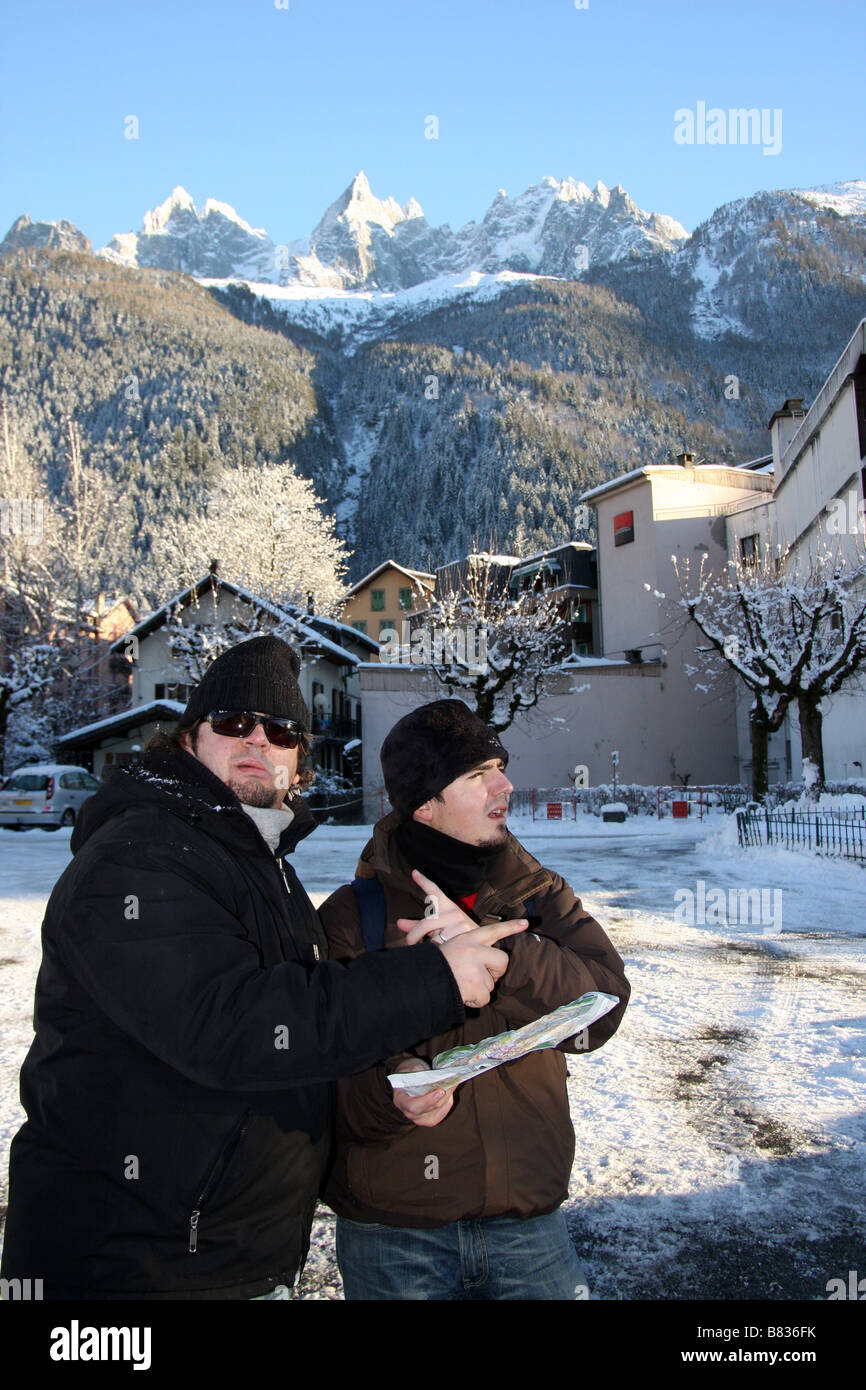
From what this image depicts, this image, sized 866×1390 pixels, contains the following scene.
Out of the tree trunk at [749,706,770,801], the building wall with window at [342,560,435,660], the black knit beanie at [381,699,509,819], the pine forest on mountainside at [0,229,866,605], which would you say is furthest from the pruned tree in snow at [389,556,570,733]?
the pine forest on mountainside at [0,229,866,605]

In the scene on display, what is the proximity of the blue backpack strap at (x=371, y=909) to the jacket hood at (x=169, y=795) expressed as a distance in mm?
359

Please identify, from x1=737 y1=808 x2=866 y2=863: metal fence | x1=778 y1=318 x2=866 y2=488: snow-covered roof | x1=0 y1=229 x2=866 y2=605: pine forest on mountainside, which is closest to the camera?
x1=737 y1=808 x2=866 y2=863: metal fence

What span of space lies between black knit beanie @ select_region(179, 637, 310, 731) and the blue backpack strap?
1.45ft

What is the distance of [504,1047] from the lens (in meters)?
1.94

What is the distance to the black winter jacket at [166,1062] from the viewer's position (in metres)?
1.63

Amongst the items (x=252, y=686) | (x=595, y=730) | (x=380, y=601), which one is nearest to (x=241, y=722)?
(x=252, y=686)

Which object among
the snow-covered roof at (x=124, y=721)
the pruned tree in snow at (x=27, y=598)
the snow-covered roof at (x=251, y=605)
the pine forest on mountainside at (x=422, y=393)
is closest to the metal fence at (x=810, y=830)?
the snow-covered roof at (x=251, y=605)

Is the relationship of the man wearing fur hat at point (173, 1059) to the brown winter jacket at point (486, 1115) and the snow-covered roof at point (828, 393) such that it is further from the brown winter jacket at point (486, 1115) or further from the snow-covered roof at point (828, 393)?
the snow-covered roof at point (828, 393)

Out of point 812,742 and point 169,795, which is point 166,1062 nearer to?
point 169,795

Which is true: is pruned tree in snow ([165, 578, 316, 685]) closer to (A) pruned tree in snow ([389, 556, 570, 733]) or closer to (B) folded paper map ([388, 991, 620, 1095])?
(A) pruned tree in snow ([389, 556, 570, 733])

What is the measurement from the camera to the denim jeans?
202 centimetres

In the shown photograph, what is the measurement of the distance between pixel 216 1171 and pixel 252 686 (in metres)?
1.06

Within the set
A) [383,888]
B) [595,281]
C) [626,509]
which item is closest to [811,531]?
[626,509]
